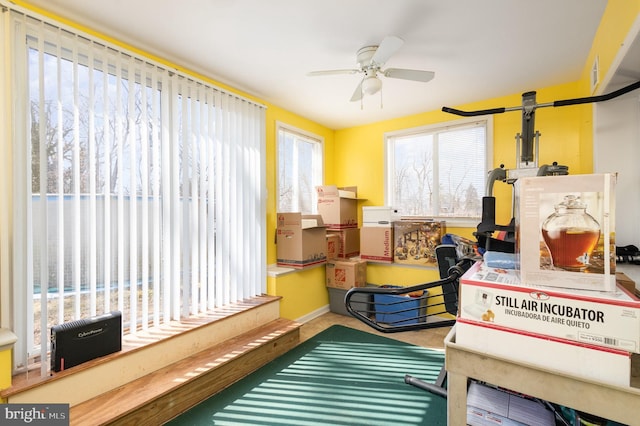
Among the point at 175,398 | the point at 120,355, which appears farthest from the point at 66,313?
the point at 175,398

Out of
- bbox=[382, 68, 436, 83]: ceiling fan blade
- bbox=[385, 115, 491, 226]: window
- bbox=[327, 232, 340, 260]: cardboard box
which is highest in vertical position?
bbox=[382, 68, 436, 83]: ceiling fan blade

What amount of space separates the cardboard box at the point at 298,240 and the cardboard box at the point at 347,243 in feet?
1.52

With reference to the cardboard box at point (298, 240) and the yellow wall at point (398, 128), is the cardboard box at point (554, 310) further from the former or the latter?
the cardboard box at point (298, 240)

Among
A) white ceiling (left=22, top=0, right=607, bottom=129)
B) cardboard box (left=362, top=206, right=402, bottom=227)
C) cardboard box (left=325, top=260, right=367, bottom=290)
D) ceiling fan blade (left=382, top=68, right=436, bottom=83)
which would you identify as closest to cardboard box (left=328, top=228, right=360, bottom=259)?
cardboard box (left=325, top=260, right=367, bottom=290)

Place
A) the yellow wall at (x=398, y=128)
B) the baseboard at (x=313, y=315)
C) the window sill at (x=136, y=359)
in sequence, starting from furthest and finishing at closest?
1. the baseboard at (x=313, y=315)
2. the yellow wall at (x=398, y=128)
3. the window sill at (x=136, y=359)

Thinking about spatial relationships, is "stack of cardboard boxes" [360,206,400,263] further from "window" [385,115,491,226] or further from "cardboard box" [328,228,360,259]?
"window" [385,115,491,226]

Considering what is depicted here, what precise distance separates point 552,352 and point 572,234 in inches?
11.5

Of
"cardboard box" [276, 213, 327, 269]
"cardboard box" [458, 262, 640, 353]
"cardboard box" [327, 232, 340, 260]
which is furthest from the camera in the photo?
"cardboard box" [327, 232, 340, 260]

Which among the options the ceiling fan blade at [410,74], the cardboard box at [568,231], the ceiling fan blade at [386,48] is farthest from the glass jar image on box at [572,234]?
the ceiling fan blade at [410,74]

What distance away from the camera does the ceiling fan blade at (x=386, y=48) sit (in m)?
1.85

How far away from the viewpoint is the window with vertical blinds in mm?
1732

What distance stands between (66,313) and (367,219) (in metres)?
3.09

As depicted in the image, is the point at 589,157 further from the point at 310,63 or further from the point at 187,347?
the point at 187,347

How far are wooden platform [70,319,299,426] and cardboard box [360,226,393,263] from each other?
159 centimetres
